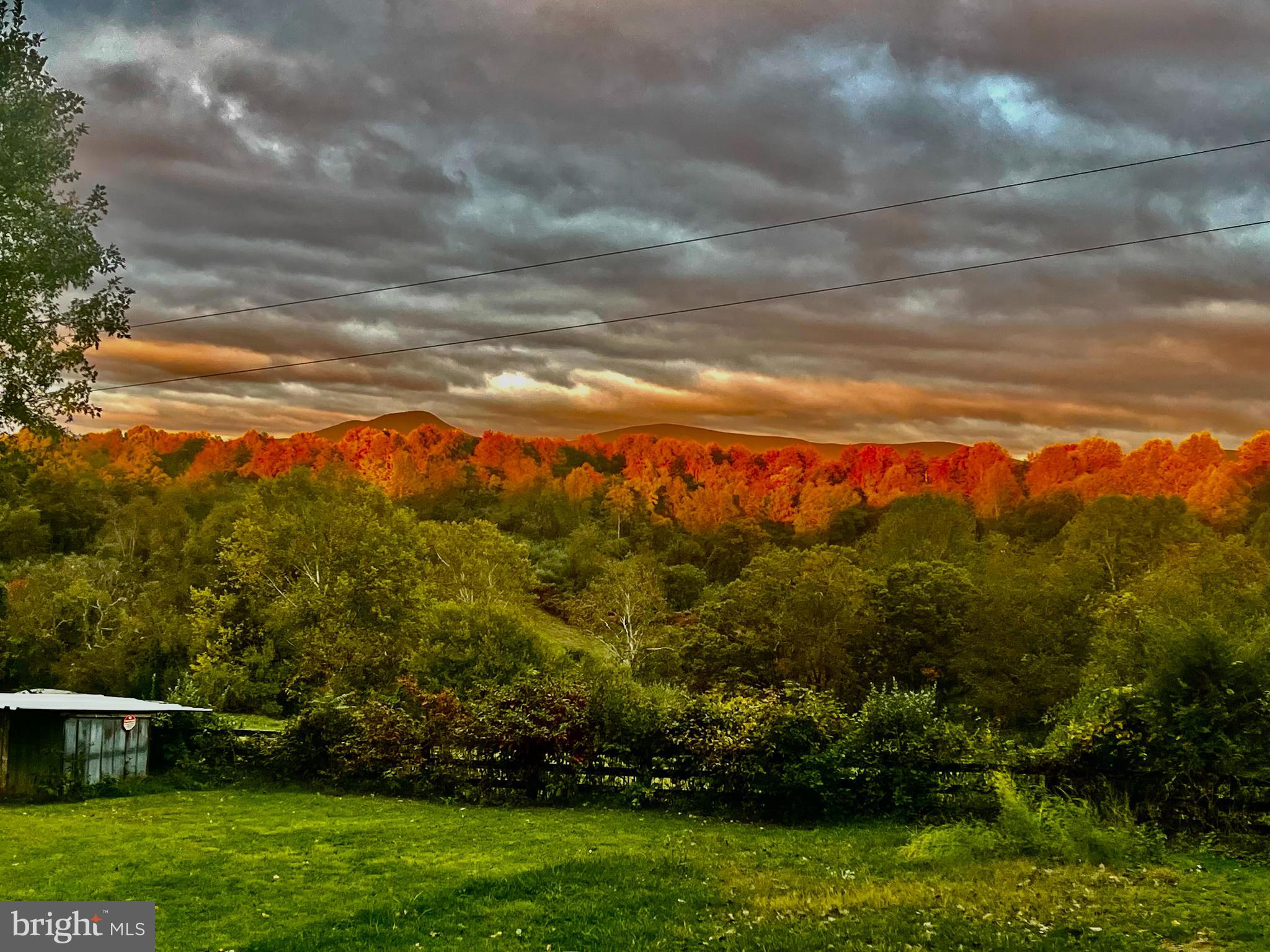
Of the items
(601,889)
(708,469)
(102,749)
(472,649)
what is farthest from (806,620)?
(708,469)

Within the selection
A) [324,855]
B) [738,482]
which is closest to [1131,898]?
[324,855]

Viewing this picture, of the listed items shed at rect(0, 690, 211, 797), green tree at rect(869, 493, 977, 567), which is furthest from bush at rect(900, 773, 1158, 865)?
green tree at rect(869, 493, 977, 567)

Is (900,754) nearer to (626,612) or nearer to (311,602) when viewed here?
(311,602)

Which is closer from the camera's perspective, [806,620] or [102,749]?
[102,749]

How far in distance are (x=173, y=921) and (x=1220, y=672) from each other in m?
16.2

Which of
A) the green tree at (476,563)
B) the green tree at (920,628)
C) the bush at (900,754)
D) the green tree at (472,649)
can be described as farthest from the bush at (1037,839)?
the green tree at (476,563)

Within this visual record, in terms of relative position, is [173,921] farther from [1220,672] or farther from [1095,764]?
[1220,672]

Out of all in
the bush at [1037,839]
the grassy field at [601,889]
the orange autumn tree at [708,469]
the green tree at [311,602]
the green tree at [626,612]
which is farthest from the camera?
the orange autumn tree at [708,469]

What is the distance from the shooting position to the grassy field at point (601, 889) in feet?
29.1

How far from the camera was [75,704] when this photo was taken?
2177cm

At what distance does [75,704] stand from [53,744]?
156cm

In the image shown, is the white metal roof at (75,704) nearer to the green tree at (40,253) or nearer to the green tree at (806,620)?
the green tree at (40,253)

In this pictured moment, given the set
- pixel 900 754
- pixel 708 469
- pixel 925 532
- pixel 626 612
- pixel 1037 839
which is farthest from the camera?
pixel 708 469

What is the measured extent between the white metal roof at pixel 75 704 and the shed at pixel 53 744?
3 cm
